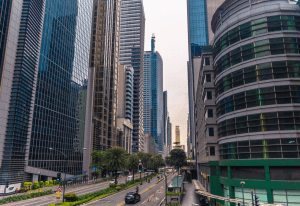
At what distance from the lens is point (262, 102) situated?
1226 inches

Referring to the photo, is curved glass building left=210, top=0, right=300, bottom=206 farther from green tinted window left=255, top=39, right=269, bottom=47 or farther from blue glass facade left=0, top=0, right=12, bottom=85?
blue glass facade left=0, top=0, right=12, bottom=85

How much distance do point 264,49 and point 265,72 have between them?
10.7 feet

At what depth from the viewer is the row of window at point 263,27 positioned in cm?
3194

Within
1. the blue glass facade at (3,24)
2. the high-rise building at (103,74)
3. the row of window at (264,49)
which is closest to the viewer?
the row of window at (264,49)

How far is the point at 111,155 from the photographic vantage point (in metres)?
61.6

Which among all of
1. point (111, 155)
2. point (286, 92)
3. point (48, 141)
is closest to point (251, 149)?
point (286, 92)

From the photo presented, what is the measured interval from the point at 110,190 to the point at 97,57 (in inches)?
2930

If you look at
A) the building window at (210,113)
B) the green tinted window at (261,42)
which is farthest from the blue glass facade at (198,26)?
the green tinted window at (261,42)

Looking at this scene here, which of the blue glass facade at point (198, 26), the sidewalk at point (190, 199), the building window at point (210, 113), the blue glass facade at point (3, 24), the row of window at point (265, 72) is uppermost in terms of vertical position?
the blue glass facade at point (198, 26)

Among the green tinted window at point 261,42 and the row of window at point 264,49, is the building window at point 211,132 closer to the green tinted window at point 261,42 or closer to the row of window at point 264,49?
the row of window at point 264,49

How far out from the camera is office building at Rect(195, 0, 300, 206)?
Answer: 1137 inches

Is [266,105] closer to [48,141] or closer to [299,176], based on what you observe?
[299,176]

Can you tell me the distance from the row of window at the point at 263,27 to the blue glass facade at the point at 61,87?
2093 inches

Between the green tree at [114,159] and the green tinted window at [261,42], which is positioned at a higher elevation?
the green tinted window at [261,42]
